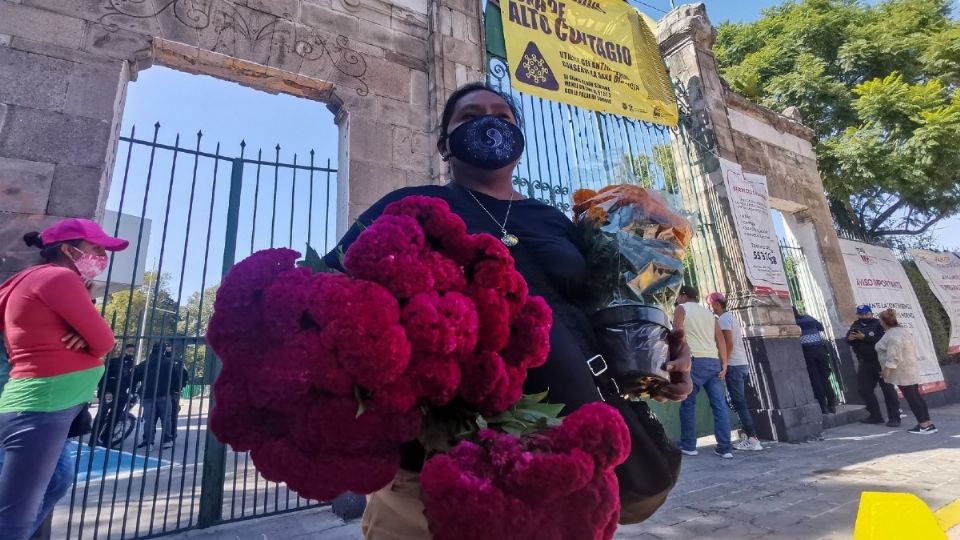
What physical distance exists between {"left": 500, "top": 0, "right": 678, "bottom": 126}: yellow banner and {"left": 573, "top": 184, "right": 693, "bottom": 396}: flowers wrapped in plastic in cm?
468

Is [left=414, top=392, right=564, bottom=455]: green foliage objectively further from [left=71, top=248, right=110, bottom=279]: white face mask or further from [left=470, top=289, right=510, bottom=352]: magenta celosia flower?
[left=71, top=248, right=110, bottom=279]: white face mask

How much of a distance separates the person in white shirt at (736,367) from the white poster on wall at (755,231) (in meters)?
1.19

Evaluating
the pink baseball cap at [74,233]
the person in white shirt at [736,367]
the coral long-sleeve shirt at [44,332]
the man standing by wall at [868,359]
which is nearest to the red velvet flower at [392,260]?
the coral long-sleeve shirt at [44,332]

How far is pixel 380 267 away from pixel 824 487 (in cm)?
499

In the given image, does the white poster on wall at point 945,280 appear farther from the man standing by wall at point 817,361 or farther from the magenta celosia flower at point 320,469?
the magenta celosia flower at point 320,469

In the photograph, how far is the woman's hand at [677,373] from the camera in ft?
4.27

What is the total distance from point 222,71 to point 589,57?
4646 millimetres

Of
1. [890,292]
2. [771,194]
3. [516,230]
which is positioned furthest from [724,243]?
[516,230]

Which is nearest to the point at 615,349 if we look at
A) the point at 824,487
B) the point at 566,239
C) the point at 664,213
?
the point at 566,239

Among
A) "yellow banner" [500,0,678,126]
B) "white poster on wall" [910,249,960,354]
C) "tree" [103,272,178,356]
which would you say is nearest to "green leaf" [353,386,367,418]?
"tree" [103,272,178,356]

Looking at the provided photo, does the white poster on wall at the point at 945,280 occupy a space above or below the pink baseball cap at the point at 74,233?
above

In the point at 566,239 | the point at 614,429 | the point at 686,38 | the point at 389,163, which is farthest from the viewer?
the point at 686,38

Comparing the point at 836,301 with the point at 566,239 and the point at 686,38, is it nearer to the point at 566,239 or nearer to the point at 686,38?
the point at 686,38

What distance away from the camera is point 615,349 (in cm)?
124
